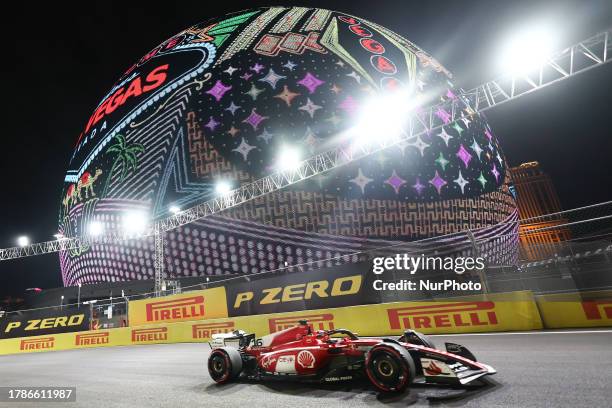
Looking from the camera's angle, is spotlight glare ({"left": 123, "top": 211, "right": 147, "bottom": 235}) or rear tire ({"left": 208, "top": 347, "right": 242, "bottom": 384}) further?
spotlight glare ({"left": 123, "top": 211, "right": 147, "bottom": 235})

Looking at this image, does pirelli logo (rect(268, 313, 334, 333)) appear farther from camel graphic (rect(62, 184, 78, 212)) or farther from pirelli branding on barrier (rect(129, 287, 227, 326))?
camel graphic (rect(62, 184, 78, 212))

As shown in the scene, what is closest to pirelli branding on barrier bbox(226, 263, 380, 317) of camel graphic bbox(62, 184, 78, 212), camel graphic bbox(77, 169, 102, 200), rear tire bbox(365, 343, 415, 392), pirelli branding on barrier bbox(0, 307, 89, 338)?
rear tire bbox(365, 343, 415, 392)

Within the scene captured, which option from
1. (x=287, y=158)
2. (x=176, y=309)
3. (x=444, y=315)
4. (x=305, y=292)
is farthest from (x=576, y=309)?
(x=287, y=158)

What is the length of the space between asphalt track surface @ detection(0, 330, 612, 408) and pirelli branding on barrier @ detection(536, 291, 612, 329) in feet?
1.90

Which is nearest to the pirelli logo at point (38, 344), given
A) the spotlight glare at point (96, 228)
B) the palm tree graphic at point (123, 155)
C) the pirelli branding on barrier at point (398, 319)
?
the pirelli branding on barrier at point (398, 319)

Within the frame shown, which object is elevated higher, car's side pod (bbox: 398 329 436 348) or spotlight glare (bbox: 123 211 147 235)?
spotlight glare (bbox: 123 211 147 235)

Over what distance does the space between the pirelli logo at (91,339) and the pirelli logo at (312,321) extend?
28.6 ft

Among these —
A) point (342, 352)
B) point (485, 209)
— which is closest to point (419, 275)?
point (342, 352)

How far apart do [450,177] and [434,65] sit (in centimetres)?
1293

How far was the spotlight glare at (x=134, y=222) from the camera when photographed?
2408cm

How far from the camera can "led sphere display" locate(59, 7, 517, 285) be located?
71.4 ft

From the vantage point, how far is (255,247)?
22.1 m

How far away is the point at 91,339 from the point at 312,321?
35.5 feet

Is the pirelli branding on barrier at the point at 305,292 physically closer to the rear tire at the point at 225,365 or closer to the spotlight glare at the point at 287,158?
the rear tire at the point at 225,365
